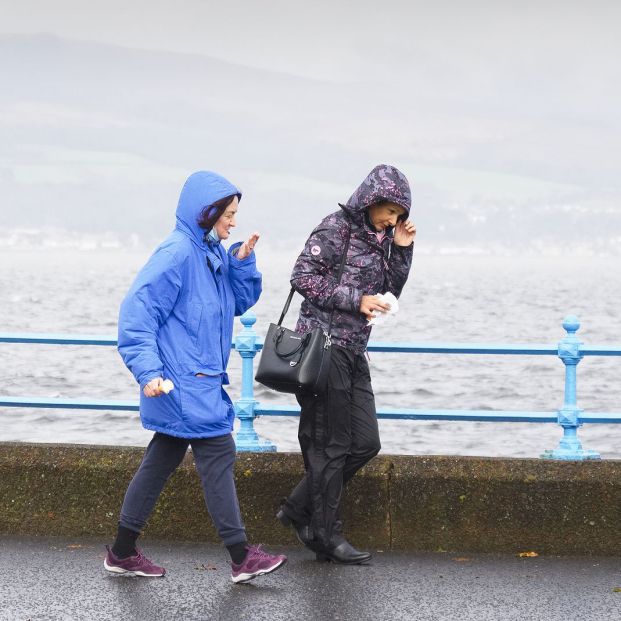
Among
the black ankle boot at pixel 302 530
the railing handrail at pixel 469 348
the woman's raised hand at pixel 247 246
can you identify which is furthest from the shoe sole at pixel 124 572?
the woman's raised hand at pixel 247 246

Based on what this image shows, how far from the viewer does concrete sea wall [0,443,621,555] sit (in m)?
5.62

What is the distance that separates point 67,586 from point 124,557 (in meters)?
0.27

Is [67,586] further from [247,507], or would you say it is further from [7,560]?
[247,507]

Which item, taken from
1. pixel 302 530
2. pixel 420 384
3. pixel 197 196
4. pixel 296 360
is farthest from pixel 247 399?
pixel 420 384

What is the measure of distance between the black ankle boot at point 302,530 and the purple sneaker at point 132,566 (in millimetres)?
643

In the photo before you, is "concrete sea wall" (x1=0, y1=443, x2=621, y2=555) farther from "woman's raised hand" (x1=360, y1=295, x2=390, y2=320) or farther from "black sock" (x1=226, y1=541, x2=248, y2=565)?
"woman's raised hand" (x1=360, y1=295, x2=390, y2=320)

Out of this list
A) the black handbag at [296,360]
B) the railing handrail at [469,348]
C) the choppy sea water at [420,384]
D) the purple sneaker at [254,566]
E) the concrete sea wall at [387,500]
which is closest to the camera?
the purple sneaker at [254,566]

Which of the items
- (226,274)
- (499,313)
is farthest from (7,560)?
(499,313)

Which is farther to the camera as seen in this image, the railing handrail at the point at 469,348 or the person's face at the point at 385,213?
the railing handrail at the point at 469,348

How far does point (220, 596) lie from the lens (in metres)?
4.87

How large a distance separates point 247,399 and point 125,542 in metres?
1.18

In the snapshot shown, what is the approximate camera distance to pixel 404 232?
Result: 211 inches

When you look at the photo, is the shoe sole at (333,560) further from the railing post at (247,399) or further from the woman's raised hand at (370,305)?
the woman's raised hand at (370,305)

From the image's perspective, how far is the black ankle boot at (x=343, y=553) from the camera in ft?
17.6
